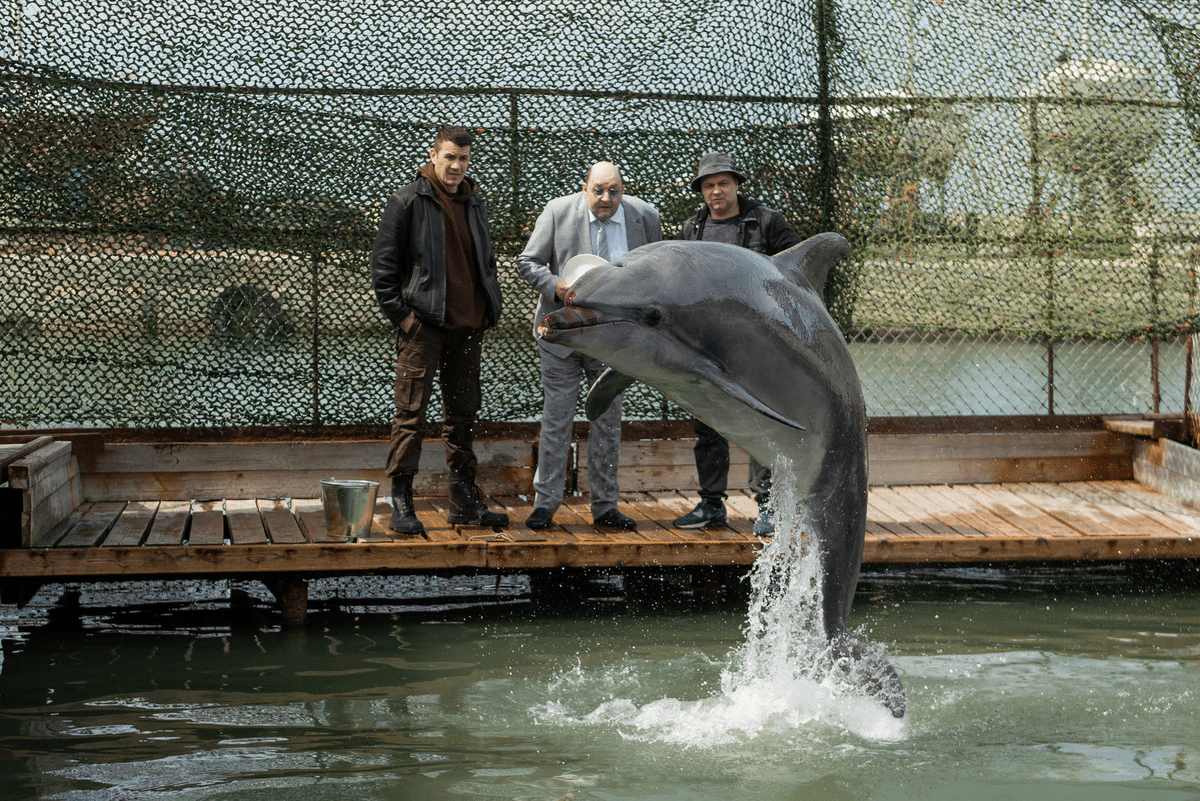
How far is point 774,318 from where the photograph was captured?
4273 millimetres

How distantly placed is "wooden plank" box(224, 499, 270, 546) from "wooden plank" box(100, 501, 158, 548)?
0.43m

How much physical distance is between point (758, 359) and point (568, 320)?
78cm

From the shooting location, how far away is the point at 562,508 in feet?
24.9

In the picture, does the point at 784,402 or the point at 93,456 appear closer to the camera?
the point at 784,402

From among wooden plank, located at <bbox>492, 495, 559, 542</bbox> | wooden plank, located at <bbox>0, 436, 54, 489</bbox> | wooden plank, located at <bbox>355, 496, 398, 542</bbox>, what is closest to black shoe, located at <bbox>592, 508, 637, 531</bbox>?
wooden plank, located at <bbox>492, 495, 559, 542</bbox>

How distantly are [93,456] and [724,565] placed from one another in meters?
3.78

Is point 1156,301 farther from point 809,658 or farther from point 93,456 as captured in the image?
point 93,456

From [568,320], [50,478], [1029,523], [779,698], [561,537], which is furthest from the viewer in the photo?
[1029,523]

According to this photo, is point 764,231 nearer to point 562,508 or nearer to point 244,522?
point 562,508

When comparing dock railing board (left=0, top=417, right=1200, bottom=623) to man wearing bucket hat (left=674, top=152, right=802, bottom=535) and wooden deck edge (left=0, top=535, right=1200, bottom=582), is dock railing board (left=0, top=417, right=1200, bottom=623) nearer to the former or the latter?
wooden deck edge (left=0, top=535, right=1200, bottom=582)

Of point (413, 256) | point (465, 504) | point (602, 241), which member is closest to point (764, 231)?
point (602, 241)

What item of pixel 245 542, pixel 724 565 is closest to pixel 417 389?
pixel 245 542

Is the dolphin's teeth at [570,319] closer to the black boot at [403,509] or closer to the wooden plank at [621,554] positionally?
the wooden plank at [621,554]

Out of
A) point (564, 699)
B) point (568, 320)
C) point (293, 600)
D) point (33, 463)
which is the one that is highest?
point (568, 320)
